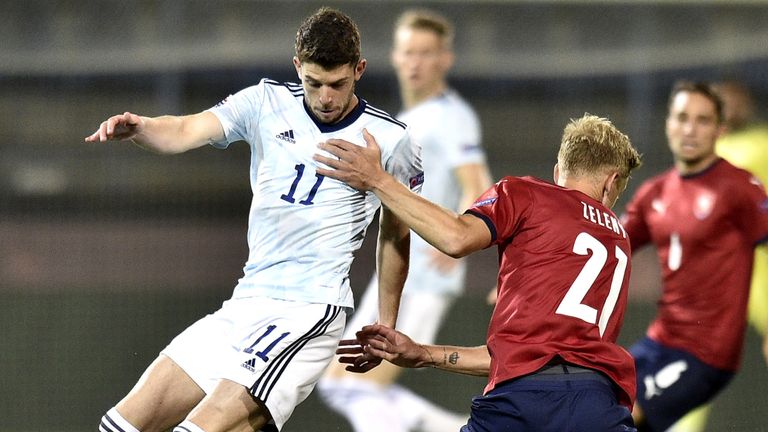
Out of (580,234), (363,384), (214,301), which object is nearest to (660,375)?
(363,384)

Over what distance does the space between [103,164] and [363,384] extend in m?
5.91

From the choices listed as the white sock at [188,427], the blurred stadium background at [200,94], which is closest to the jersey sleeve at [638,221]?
the white sock at [188,427]

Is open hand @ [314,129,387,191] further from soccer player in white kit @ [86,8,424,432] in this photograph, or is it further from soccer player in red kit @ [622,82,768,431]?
soccer player in red kit @ [622,82,768,431]

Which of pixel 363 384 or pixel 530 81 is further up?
pixel 530 81

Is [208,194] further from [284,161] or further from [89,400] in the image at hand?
[284,161]

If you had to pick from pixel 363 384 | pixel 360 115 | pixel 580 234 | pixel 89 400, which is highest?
pixel 360 115

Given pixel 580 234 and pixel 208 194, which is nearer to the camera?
pixel 580 234

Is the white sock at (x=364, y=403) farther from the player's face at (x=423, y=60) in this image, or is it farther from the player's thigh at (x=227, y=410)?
the player's thigh at (x=227, y=410)

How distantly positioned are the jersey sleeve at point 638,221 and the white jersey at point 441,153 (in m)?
0.95

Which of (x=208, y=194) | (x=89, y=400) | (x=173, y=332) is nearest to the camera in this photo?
(x=89, y=400)

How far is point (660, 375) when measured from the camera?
531 cm

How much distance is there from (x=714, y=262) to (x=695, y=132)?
64 centimetres

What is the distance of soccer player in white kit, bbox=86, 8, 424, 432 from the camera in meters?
3.74

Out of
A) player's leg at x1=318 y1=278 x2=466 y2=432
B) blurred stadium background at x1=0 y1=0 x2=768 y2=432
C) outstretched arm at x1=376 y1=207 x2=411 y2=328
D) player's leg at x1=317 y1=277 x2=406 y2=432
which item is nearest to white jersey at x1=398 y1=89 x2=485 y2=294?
player's leg at x1=318 y1=278 x2=466 y2=432
